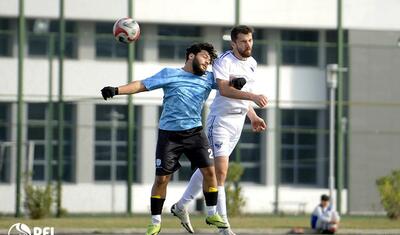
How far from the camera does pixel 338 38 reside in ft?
98.5

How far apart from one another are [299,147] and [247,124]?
6.93 ft

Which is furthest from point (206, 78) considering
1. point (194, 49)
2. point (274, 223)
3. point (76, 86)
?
point (76, 86)

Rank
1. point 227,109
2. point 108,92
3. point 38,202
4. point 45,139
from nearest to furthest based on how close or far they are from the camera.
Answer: point 108,92
point 227,109
point 38,202
point 45,139

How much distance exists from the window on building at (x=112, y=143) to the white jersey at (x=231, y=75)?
15138 millimetres

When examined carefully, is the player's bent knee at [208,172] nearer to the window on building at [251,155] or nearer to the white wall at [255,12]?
the white wall at [255,12]

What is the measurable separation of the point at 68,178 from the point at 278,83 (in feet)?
17.7

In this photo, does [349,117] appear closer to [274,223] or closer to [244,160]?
[244,160]

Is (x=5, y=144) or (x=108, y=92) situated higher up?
(x=108, y=92)

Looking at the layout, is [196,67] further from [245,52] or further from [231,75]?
[245,52]

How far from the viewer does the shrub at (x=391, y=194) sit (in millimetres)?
26062

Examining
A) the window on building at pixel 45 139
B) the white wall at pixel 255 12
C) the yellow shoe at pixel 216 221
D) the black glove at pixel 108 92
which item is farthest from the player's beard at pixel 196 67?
the white wall at pixel 255 12

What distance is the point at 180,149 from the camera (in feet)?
42.5

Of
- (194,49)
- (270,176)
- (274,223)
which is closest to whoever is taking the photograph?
(194,49)

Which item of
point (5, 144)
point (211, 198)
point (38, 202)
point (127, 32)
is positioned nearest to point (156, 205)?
point (211, 198)
